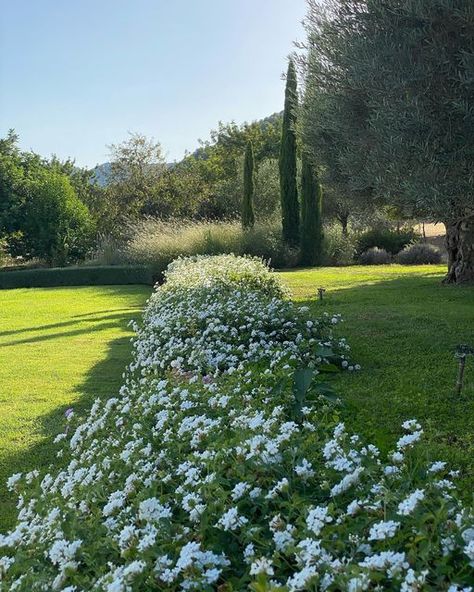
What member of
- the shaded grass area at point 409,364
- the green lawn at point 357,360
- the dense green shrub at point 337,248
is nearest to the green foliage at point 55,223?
the dense green shrub at point 337,248

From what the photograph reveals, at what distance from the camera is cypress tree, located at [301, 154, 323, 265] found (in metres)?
21.0

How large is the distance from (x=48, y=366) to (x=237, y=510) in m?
6.45

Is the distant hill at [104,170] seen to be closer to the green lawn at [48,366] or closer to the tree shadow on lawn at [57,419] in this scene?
the green lawn at [48,366]

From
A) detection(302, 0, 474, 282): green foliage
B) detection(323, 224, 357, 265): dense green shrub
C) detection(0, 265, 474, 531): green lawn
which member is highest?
detection(302, 0, 474, 282): green foliage

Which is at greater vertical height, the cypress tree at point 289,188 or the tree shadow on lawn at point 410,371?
the cypress tree at point 289,188

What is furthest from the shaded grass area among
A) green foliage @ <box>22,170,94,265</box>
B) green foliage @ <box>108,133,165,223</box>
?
green foliage @ <box>108,133,165,223</box>

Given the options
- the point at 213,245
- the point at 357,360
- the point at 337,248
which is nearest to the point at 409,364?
the point at 357,360

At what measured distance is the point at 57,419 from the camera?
216 inches

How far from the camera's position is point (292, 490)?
1.92 metres

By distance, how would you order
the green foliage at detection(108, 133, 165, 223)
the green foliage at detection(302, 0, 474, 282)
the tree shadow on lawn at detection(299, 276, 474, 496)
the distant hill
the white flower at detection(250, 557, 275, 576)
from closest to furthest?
the white flower at detection(250, 557, 275, 576), the tree shadow on lawn at detection(299, 276, 474, 496), the green foliage at detection(302, 0, 474, 282), the green foliage at detection(108, 133, 165, 223), the distant hill

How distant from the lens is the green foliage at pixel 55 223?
26.7 m

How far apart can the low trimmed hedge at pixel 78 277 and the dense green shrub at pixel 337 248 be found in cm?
643

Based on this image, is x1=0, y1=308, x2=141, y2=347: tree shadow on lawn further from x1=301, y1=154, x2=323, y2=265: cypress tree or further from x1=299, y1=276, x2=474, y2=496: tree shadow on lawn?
x1=301, y1=154, x2=323, y2=265: cypress tree

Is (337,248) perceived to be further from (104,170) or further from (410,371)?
(104,170)
